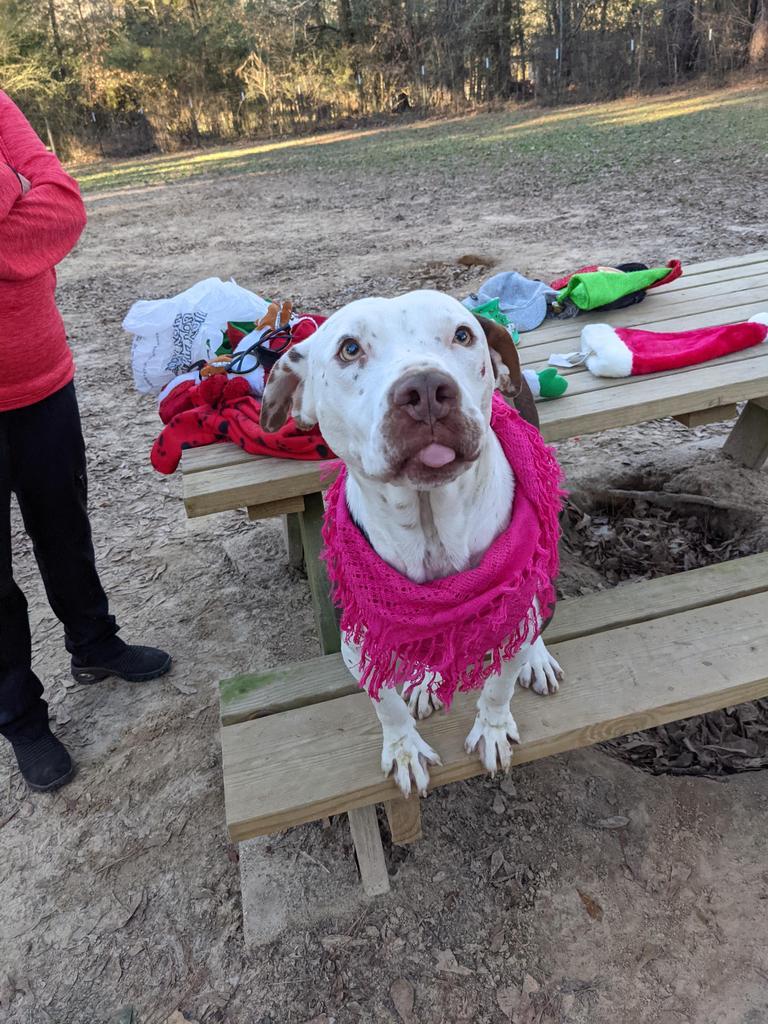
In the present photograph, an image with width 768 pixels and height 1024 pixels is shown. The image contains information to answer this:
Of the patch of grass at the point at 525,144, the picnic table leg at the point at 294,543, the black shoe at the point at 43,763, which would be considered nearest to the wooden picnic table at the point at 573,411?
the picnic table leg at the point at 294,543

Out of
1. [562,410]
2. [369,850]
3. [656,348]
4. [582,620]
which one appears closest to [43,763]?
[369,850]

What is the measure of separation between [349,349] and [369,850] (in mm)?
1454

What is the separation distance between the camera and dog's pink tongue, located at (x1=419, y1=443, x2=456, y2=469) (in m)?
1.42

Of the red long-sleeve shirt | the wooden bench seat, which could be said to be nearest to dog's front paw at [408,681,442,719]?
the wooden bench seat

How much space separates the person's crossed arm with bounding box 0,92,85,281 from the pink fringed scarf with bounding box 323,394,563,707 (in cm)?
120

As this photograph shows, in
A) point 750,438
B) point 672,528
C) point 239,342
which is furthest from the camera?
point 750,438

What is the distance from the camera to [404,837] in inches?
78.1

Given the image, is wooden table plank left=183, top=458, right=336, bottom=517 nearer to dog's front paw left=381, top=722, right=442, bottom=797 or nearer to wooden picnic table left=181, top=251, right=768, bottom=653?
wooden picnic table left=181, top=251, right=768, bottom=653

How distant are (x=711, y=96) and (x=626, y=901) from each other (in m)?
20.5

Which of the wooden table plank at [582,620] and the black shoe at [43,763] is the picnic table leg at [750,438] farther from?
the black shoe at [43,763]

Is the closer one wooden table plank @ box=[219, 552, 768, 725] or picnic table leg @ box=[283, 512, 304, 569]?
wooden table plank @ box=[219, 552, 768, 725]

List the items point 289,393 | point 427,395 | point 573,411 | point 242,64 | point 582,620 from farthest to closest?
point 242,64 → point 573,411 → point 582,620 → point 289,393 → point 427,395

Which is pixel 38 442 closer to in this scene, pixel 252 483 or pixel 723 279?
pixel 252 483

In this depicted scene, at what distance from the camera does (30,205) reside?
2.06m
